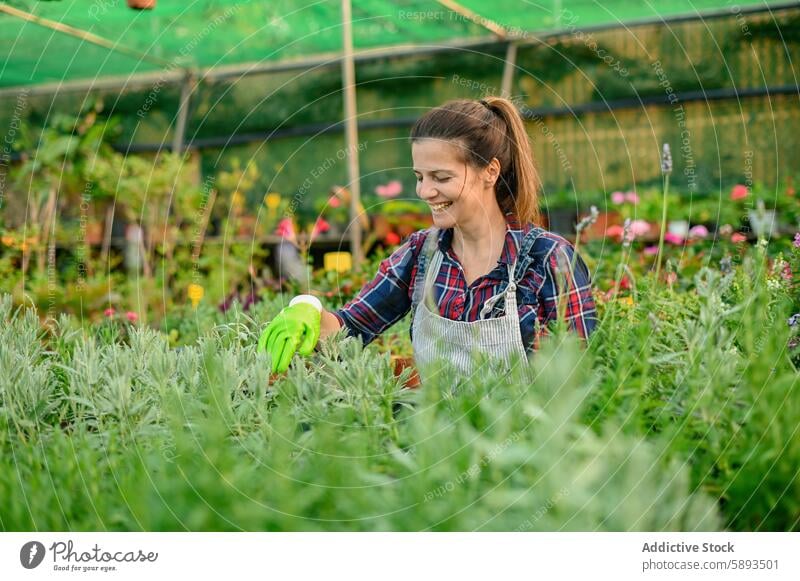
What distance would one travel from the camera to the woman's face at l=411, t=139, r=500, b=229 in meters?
1.97

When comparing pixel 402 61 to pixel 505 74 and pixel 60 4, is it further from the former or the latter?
pixel 60 4

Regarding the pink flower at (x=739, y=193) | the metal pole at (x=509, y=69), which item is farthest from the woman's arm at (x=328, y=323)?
the metal pole at (x=509, y=69)

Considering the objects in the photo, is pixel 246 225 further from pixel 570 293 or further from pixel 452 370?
pixel 452 370

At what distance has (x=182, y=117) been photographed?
297 inches

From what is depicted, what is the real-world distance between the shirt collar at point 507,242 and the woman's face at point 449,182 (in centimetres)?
6

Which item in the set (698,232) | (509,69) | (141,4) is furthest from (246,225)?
(141,4)

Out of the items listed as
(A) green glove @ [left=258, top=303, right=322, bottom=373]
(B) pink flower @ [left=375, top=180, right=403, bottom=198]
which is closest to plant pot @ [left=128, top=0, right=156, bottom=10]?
(A) green glove @ [left=258, top=303, right=322, bottom=373]

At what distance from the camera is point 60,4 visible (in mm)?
5305

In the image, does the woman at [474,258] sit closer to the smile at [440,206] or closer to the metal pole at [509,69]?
the smile at [440,206]

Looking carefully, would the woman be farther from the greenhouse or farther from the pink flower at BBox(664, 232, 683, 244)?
the pink flower at BBox(664, 232, 683, 244)

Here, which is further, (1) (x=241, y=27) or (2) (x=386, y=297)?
(1) (x=241, y=27)

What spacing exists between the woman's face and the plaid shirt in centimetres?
11

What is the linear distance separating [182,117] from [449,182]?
6023 mm
